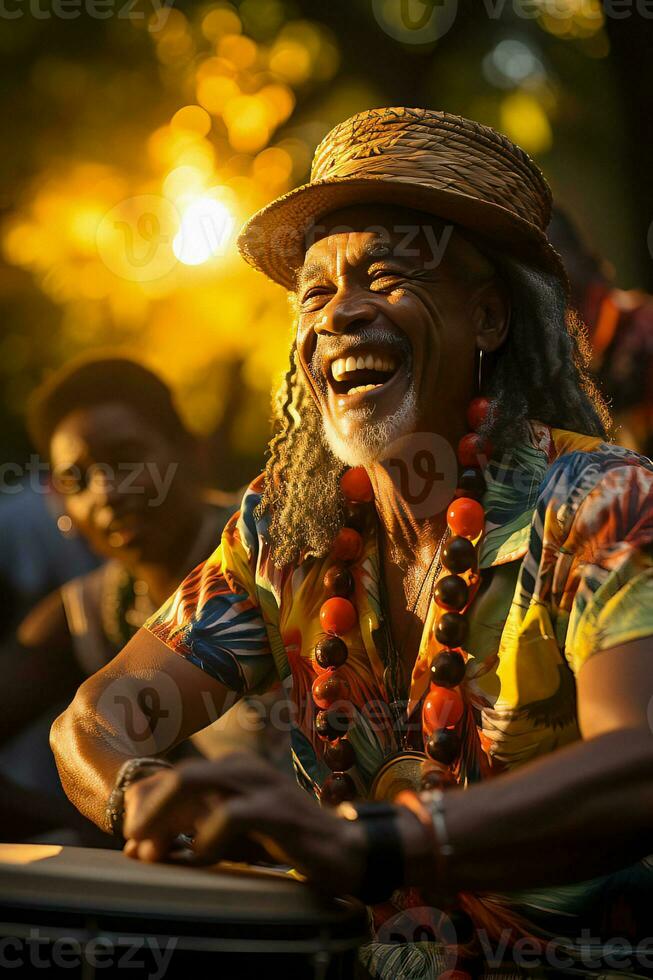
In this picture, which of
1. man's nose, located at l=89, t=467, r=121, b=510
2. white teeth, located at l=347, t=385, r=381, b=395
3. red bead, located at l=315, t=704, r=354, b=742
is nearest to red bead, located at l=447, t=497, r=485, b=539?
white teeth, located at l=347, t=385, r=381, b=395

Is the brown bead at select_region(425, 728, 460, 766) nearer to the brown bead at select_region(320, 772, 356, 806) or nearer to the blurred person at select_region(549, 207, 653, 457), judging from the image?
the brown bead at select_region(320, 772, 356, 806)

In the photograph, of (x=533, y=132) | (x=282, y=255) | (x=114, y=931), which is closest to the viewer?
(x=114, y=931)

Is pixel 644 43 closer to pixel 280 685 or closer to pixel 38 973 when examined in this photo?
pixel 280 685

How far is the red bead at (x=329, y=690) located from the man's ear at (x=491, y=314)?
833 millimetres

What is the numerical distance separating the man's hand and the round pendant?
711 millimetres

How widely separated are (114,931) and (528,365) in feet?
5.14

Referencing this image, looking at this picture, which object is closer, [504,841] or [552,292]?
[504,841]

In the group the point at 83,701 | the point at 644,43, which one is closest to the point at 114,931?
the point at 83,701

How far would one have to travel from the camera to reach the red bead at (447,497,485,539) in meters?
2.36

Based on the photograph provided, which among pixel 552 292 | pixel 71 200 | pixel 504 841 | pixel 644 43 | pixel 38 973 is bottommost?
pixel 38 973

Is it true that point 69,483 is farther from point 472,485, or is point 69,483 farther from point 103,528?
point 472,485

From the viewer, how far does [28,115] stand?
16.7ft

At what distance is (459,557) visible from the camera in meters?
2.32

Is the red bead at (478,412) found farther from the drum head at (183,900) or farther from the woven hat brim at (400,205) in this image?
the drum head at (183,900)
